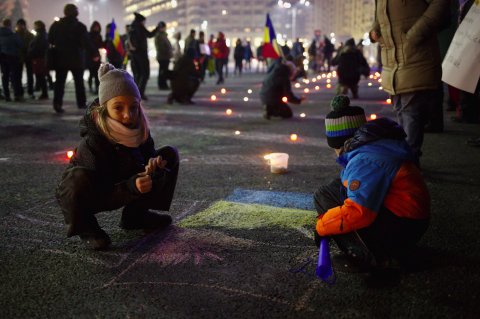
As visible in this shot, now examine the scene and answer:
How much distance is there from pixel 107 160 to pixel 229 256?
3.42ft

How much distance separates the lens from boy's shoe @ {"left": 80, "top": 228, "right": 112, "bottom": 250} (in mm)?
3322

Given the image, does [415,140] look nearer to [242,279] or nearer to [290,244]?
[290,244]

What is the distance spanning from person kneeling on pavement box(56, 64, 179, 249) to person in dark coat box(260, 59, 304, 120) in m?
6.89

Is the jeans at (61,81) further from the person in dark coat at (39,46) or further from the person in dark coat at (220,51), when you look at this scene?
the person in dark coat at (220,51)

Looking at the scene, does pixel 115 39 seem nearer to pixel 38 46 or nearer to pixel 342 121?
pixel 38 46

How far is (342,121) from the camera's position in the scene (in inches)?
115

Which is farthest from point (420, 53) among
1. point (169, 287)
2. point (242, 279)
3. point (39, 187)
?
point (39, 187)

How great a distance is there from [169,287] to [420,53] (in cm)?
366

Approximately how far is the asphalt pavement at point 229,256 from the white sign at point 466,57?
0.98 meters

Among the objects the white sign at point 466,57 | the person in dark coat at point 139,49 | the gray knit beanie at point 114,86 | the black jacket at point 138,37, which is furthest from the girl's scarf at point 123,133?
the black jacket at point 138,37

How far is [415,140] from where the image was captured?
5.19 m

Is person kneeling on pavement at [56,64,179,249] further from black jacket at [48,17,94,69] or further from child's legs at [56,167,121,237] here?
black jacket at [48,17,94,69]

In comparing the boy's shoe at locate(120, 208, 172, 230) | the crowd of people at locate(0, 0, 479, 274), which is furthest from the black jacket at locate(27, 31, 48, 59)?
the boy's shoe at locate(120, 208, 172, 230)

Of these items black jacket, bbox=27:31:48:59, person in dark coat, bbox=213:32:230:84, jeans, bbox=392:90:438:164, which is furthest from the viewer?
person in dark coat, bbox=213:32:230:84
